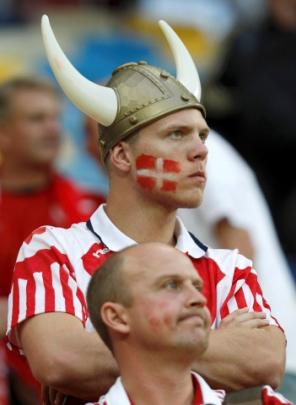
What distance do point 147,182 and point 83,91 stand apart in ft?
1.17

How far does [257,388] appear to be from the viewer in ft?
15.3

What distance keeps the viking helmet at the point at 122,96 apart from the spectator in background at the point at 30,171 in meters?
2.56

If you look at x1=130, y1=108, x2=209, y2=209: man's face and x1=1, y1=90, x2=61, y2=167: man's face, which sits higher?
x1=130, y1=108, x2=209, y2=209: man's face

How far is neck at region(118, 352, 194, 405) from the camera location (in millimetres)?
4457

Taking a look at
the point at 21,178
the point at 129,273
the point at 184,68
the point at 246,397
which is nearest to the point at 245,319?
the point at 246,397

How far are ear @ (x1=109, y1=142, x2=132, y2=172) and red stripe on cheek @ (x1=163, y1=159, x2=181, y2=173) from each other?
13 cm

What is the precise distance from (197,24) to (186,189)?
711 cm

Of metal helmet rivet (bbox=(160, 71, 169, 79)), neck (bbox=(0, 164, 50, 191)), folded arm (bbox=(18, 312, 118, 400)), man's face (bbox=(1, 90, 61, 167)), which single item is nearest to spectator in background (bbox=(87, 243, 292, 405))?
folded arm (bbox=(18, 312, 118, 400))

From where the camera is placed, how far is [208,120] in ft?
34.8

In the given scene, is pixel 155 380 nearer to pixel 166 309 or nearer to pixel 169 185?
pixel 166 309

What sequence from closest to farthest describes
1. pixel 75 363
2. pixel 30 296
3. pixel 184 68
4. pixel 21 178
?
pixel 75 363 < pixel 30 296 < pixel 184 68 < pixel 21 178

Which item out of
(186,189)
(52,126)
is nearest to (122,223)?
(186,189)

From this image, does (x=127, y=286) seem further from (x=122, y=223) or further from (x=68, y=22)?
(x=68, y=22)

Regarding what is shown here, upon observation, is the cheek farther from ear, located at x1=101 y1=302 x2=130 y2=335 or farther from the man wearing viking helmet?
the man wearing viking helmet
